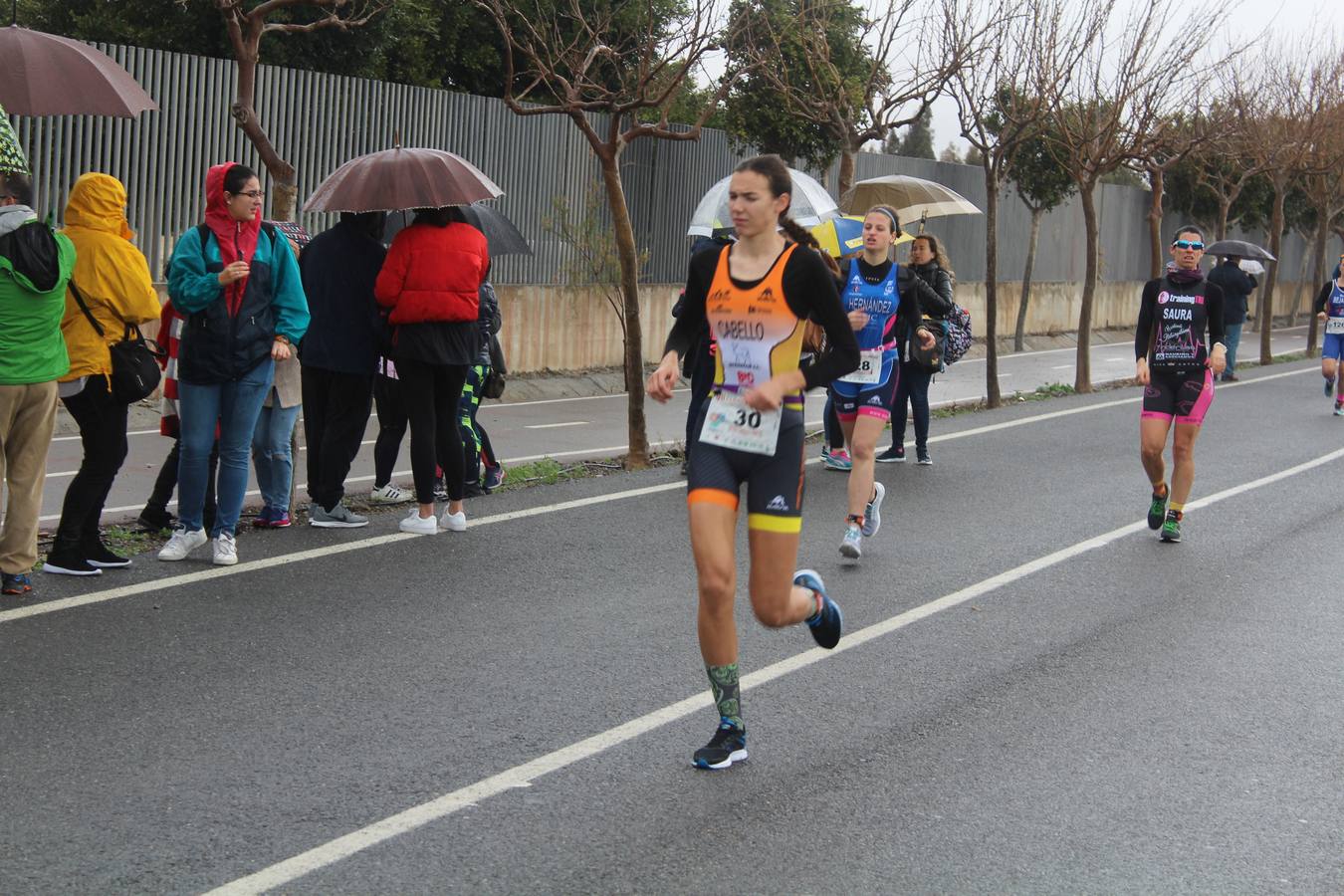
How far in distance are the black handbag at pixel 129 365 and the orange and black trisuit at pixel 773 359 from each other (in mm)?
3450

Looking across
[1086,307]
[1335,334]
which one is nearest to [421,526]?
[1335,334]

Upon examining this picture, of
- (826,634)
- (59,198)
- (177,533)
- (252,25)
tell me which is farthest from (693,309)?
(59,198)

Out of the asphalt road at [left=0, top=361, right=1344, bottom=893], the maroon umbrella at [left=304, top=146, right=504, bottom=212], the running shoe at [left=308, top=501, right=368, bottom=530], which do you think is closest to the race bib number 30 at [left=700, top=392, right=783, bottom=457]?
the asphalt road at [left=0, top=361, right=1344, bottom=893]

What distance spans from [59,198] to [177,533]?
8141 millimetres

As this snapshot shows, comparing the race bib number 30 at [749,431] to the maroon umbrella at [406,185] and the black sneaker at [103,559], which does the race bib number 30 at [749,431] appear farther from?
the black sneaker at [103,559]

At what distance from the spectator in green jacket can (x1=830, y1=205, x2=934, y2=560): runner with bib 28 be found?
407cm

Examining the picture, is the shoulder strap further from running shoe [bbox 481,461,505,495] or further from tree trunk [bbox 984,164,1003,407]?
tree trunk [bbox 984,164,1003,407]

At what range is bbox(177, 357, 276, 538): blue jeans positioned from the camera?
322 inches

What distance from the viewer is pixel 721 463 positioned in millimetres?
5363

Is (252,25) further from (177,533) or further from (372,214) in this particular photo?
(177,533)

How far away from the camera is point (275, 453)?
9070 mm

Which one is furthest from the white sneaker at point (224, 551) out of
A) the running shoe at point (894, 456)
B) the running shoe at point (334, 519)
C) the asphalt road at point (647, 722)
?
the running shoe at point (894, 456)

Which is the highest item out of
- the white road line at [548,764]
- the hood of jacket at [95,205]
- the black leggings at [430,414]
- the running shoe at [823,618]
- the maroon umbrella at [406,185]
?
the maroon umbrella at [406,185]

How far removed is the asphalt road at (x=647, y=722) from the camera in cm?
455
